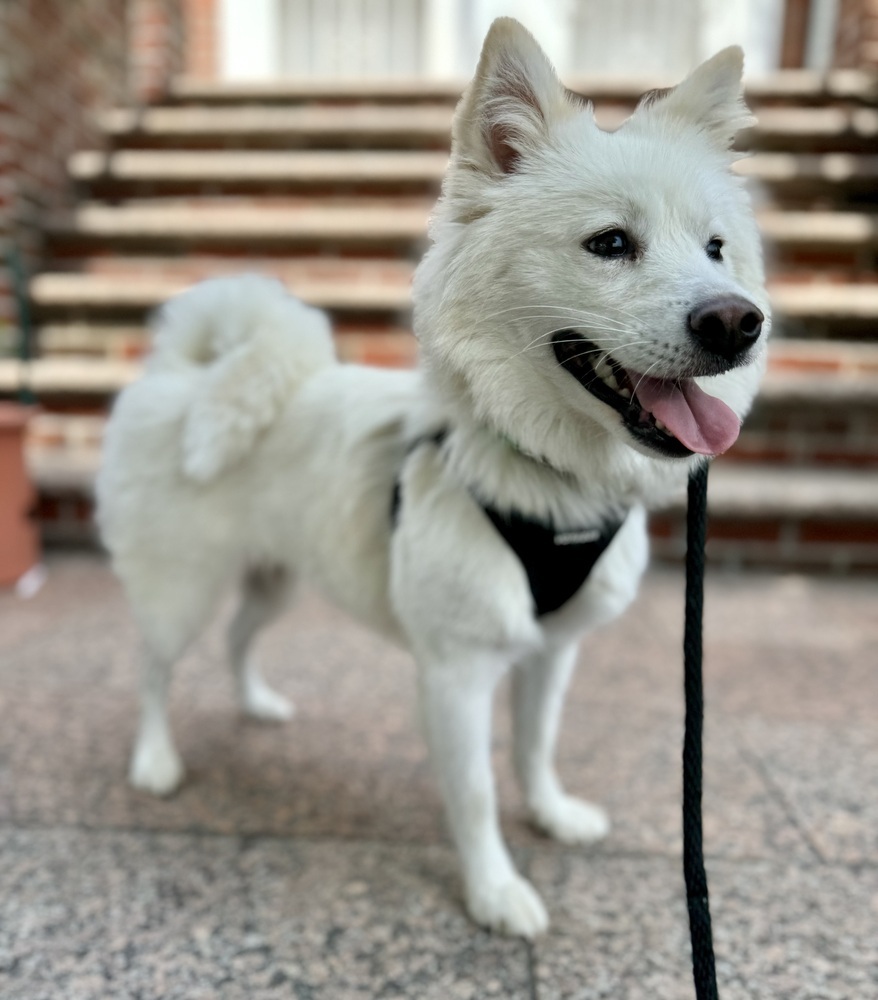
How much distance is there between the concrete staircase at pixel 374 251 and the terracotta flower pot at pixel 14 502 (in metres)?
0.28

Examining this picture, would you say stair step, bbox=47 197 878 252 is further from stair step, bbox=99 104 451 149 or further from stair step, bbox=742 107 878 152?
stair step, bbox=99 104 451 149

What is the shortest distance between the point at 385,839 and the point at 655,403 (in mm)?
1172

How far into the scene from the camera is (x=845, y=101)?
4980 millimetres

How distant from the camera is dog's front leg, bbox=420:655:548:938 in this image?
→ 149 cm

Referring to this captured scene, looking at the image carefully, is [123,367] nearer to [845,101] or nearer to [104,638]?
[104,638]

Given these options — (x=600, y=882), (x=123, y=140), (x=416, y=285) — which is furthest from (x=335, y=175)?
(x=600, y=882)

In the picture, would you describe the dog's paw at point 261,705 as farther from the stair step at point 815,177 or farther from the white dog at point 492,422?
the stair step at point 815,177

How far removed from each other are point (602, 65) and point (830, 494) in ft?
15.2

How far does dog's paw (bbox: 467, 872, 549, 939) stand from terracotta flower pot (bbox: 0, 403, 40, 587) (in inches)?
101

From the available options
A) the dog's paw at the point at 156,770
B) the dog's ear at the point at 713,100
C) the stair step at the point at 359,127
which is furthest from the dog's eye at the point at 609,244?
the stair step at the point at 359,127

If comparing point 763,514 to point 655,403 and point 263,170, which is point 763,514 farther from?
point 263,170

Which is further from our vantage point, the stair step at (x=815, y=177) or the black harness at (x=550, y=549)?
the stair step at (x=815, y=177)

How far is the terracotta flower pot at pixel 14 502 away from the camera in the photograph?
3266 mm

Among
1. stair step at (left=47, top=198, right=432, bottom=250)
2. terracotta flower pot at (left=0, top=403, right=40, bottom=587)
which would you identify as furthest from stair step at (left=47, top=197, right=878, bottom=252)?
terracotta flower pot at (left=0, top=403, right=40, bottom=587)
